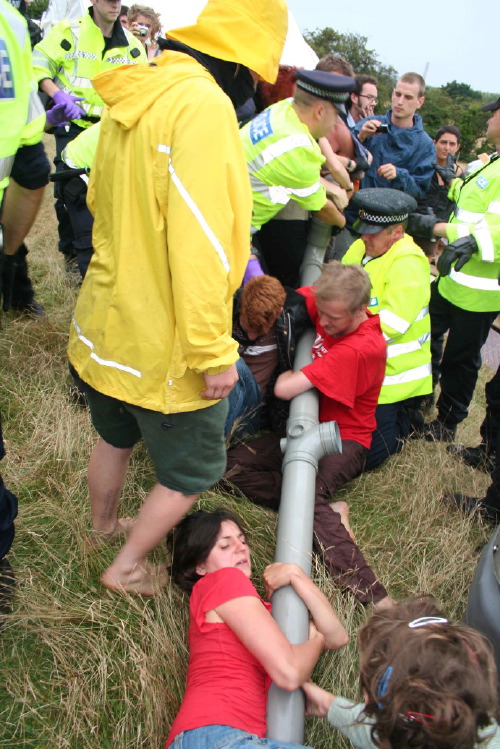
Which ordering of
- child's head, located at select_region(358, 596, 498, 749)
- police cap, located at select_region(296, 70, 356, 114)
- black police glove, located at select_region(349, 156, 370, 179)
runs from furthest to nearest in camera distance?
black police glove, located at select_region(349, 156, 370, 179) < police cap, located at select_region(296, 70, 356, 114) < child's head, located at select_region(358, 596, 498, 749)

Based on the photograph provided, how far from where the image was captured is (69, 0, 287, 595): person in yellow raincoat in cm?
154

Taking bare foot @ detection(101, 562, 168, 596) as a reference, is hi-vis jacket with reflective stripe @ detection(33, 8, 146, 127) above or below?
above

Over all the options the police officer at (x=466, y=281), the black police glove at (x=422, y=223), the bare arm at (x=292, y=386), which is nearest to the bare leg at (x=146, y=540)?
the bare arm at (x=292, y=386)

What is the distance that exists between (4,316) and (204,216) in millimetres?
2796

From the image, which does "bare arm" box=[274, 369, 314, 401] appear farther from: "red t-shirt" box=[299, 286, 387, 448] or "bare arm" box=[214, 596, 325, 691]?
"bare arm" box=[214, 596, 325, 691]

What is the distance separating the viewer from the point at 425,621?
1.49 metres

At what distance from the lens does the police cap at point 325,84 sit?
10.1ft

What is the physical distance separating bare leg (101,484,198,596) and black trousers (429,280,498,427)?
2.49 metres

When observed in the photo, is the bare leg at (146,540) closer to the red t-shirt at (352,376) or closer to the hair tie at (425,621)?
the hair tie at (425,621)

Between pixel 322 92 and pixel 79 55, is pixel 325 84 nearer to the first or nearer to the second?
pixel 322 92

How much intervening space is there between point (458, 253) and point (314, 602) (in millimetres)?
2317

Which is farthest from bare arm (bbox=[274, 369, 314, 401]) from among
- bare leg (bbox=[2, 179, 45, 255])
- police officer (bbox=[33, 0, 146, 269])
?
police officer (bbox=[33, 0, 146, 269])

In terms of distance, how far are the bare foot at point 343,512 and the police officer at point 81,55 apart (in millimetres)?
3068

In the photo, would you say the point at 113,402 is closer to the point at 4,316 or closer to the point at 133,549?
the point at 133,549
